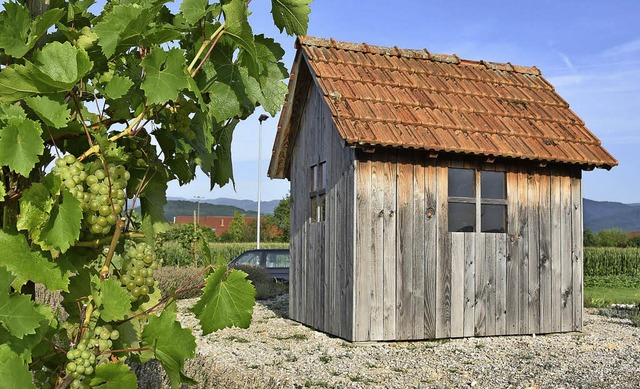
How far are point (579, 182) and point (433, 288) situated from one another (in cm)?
326

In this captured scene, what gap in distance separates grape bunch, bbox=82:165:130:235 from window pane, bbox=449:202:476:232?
882 centimetres

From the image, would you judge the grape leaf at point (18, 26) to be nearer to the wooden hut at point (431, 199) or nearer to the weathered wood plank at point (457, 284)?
the wooden hut at point (431, 199)

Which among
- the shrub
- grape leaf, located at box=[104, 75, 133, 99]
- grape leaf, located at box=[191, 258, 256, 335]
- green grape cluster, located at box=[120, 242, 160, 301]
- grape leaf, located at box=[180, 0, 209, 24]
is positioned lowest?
the shrub

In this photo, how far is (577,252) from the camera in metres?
11.1

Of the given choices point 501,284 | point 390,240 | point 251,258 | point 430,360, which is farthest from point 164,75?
point 251,258

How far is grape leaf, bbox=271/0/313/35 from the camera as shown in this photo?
2.01 meters

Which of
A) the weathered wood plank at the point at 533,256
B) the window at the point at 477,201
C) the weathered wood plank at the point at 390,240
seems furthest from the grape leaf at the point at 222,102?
the weathered wood plank at the point at 533,256

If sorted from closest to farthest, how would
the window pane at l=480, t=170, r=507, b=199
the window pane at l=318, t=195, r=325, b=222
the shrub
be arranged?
the window pane at l=480, t=170, r=507, b=199 < the window pane at l=318, t=195, r=325, b=222 < the shrub

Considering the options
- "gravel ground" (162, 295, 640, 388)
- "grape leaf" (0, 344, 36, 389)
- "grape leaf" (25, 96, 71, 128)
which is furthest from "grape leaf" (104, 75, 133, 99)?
"gravel ground" (162, 295, 640, 388)

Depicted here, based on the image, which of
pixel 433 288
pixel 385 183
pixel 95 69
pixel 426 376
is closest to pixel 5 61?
pixel 95 69

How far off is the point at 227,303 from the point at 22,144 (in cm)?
68

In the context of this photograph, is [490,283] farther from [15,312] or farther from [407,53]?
[15,312]

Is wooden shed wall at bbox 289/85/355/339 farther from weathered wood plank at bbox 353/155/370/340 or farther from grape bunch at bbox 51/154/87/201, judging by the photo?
grape bunch at bbox 51/154/87/201

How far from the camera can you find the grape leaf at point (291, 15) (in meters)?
2.01
